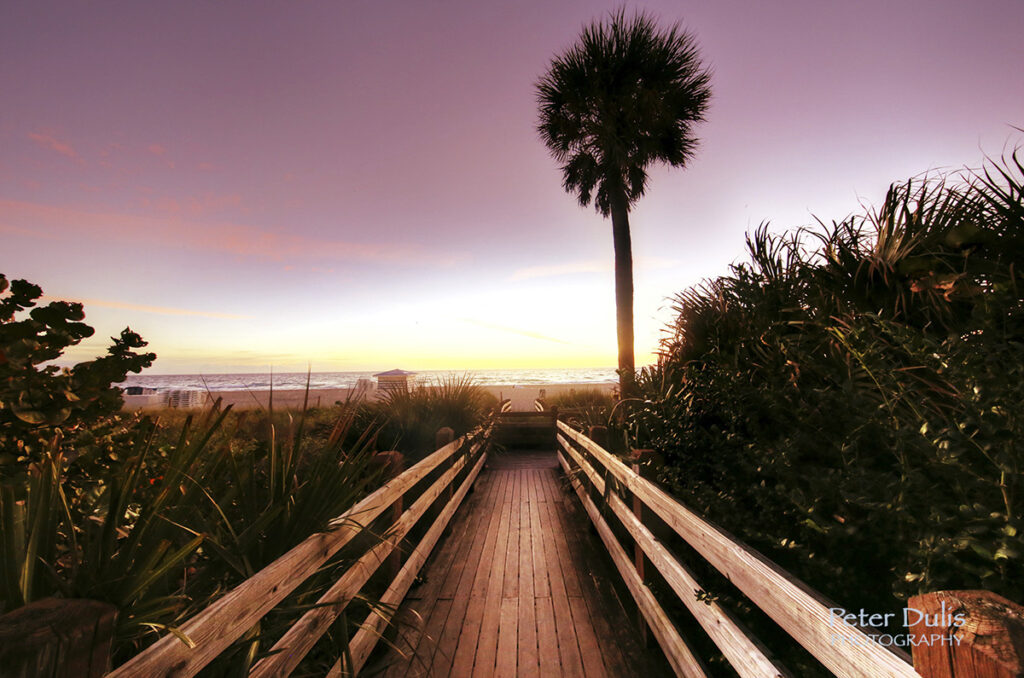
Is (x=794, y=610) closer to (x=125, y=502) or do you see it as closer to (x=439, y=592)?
(x=125, y=502)

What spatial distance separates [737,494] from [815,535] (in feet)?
2.09

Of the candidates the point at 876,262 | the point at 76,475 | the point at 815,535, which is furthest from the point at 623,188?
the point at 76,475

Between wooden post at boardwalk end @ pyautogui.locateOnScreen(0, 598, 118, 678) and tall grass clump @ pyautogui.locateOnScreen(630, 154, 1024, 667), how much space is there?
6.26 ft

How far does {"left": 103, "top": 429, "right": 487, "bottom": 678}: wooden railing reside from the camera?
Answer: 104 centimetres

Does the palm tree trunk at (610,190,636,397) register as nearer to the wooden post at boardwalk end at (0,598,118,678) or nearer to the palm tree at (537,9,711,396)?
the palm tree at (537,9,711,396)

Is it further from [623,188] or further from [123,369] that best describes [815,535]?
[623,188]

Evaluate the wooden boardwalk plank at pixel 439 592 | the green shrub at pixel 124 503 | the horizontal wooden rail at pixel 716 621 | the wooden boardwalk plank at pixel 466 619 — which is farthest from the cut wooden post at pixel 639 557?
the green shrub at pixel 124 503

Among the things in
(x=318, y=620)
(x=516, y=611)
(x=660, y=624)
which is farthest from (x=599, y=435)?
(x=318, y=620)

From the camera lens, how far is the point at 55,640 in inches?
30.9

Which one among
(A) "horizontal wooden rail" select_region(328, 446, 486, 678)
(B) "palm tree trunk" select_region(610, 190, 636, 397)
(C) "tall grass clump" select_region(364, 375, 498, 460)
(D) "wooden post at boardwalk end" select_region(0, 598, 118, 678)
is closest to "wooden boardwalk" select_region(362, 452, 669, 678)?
(A) "horizontal wooden rail" select_region(328, 446, 486, 678)

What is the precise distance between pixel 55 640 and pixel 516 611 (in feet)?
9.24

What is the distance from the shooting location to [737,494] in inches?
103

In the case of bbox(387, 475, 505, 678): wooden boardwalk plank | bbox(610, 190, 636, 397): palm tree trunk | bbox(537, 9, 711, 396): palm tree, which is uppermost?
bbox(537, 9, 711, 396): palm tree

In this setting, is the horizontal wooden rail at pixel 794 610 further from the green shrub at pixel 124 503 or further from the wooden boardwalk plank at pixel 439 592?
the green shrub at pixel 124 503
